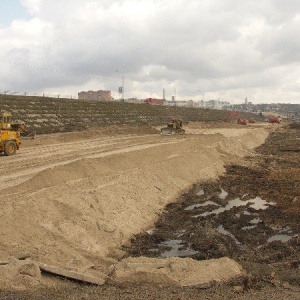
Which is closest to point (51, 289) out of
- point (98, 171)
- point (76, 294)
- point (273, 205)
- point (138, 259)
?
point (76, 294)

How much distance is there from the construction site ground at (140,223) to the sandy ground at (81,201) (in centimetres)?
4

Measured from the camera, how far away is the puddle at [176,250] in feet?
40.6

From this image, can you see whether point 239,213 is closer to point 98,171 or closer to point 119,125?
point 98,171

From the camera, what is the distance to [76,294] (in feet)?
24.8

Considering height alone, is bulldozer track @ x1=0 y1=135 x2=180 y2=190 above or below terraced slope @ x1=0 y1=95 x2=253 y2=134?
below

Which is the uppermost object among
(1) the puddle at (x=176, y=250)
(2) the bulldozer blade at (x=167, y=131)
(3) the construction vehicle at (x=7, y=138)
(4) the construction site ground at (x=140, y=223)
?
(3) the construction vehicle at (x=7, y=138)

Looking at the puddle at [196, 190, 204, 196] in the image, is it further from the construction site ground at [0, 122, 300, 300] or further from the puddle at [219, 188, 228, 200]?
the puddle at [219, 188, 228, 200]

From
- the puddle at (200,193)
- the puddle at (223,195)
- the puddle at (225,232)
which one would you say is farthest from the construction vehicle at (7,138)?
the puddle at (225,232)

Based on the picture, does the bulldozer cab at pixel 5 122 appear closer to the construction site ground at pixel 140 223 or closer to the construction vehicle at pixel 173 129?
the construction site ground at pixel 140 223

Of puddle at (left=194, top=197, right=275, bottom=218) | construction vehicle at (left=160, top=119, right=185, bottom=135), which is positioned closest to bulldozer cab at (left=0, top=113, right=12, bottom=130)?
puddle at (left=194, top=197, right=275, bottom=218)

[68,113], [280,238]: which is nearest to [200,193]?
[280,238]

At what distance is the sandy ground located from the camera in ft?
34.1

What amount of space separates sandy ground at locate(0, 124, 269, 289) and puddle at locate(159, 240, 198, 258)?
1.41 meters

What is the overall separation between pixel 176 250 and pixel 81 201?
3.99m
